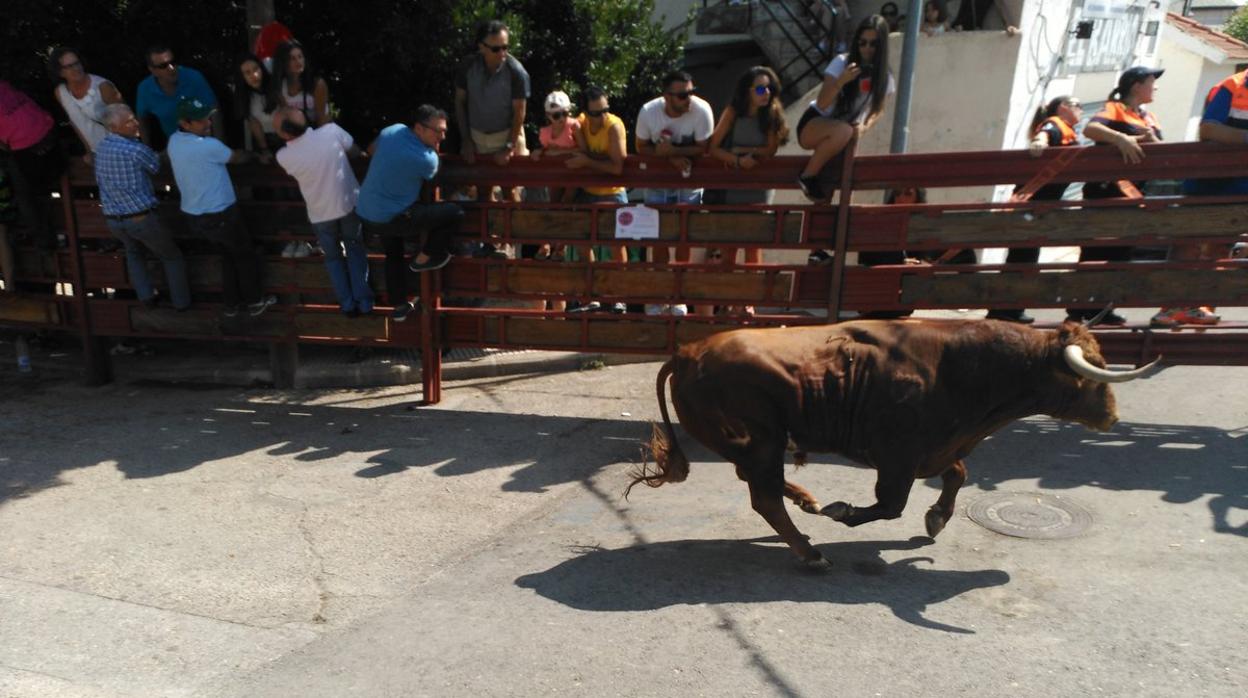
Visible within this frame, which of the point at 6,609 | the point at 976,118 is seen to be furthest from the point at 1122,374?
the point at 976,118

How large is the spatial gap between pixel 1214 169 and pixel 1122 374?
2.70 meters

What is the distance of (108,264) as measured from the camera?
7.80 metres

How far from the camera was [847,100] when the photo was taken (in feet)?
21.9

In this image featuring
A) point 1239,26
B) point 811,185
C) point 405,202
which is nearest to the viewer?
point 811,185

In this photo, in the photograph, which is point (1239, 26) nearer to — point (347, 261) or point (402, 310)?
point (402, 310)

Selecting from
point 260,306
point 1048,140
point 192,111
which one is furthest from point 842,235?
point 192,111

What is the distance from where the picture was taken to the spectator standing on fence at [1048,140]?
22.7ft

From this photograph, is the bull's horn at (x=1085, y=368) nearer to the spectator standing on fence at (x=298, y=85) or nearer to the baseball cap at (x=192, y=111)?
the spectator standing on fence at (x=298, y=85)

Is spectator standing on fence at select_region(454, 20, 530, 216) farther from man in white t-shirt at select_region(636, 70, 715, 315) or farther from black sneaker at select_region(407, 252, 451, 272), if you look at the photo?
man in white t-shirt at select_region(636, 70, 715, 315)

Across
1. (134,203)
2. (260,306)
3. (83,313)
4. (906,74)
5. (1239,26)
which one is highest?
(1239,26)

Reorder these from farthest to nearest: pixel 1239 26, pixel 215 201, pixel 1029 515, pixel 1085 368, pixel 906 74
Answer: pixel 1239 26
pixel 906 74
pixel 215 201
pixel 1029 515
pixel 1085 368

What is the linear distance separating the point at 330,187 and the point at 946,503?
4867 mm

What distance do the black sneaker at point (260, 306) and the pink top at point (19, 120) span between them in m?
2.15

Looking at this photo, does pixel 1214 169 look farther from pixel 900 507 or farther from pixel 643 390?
pixel 643 390
